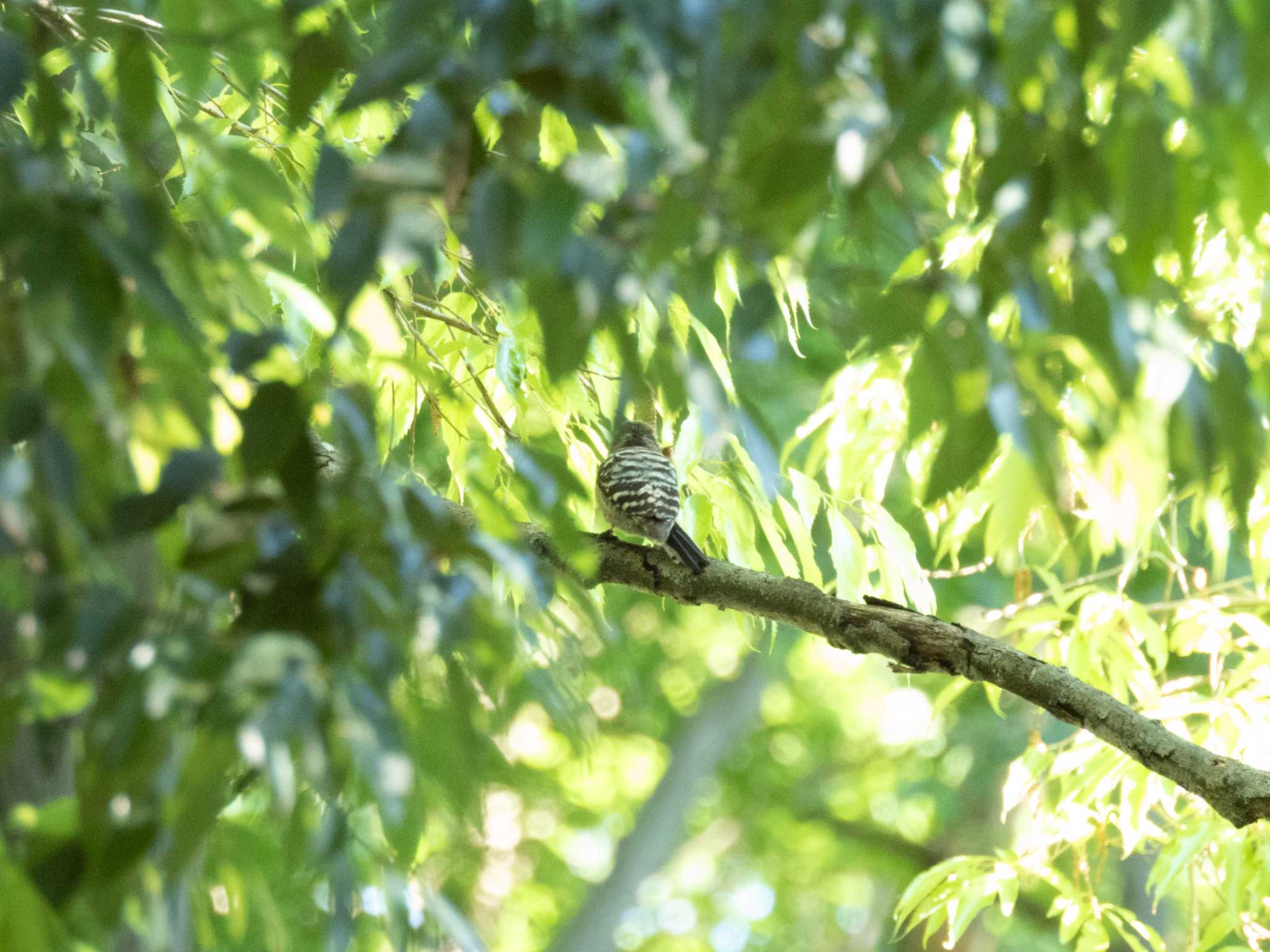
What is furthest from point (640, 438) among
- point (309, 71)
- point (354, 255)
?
point (354, 255)

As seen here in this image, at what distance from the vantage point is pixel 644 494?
2.07 metres

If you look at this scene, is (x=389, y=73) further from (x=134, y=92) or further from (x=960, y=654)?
(x=960, y=654)

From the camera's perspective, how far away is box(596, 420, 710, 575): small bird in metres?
1.93

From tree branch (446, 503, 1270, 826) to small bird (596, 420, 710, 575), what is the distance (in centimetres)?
7

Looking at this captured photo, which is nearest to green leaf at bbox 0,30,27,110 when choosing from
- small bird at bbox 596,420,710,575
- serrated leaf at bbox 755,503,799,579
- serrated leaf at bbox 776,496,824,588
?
serrated leaf at bbox 755,503,799,579

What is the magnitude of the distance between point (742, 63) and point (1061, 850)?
1883 mm

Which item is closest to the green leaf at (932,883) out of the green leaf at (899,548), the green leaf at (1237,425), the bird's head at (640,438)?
the green leaf at (899,548)

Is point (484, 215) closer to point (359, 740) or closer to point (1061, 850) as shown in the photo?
point (359, 740)

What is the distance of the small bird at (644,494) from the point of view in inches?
76.0

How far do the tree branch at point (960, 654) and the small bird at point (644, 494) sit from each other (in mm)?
67

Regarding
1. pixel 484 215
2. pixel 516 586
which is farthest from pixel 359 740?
pixel 516 586

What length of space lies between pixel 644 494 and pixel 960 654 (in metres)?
0.65

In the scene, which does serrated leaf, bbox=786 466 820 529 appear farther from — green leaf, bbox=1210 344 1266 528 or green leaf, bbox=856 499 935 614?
green leaf, bbox=1210 344 1266 528

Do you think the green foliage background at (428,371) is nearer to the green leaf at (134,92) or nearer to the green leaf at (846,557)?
the green leaf at (134,92)
